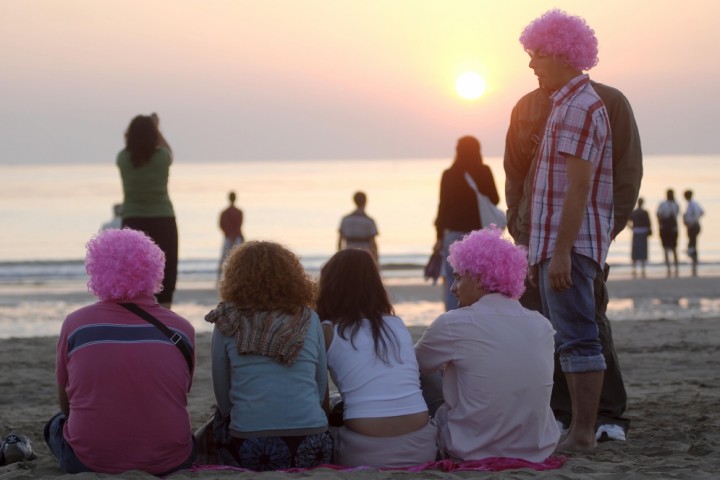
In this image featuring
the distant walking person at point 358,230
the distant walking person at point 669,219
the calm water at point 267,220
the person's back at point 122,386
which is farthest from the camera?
the calm water at point 267,220

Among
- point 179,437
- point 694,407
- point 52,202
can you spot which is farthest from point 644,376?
point 52,202

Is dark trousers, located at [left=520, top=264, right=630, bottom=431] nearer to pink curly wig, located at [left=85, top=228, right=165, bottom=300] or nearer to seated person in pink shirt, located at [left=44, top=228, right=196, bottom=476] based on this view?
seated person in pink shirt, located at [left=44, top=228, right=196, bottom=476]

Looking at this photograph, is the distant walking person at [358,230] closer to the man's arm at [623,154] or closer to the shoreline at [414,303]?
the shoreline at [414,303]

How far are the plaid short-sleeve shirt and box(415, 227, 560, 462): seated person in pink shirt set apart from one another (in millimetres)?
563

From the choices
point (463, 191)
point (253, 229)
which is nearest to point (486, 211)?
point (463, 191)

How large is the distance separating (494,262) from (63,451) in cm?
197

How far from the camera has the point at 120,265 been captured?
14.0 feet

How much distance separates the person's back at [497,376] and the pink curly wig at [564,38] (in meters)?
1.28

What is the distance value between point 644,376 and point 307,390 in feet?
14.5

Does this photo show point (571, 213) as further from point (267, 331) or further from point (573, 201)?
point (267, 331)

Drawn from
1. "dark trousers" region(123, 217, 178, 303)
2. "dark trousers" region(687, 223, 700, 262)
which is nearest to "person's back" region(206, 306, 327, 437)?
"dark trousers" region(123, 217, 178, 303)

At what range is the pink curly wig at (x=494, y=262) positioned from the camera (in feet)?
14.8

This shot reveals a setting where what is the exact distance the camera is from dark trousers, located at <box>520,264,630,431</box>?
549 cm

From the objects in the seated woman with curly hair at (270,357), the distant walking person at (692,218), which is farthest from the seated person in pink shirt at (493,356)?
the distant walking person at (692,218)
